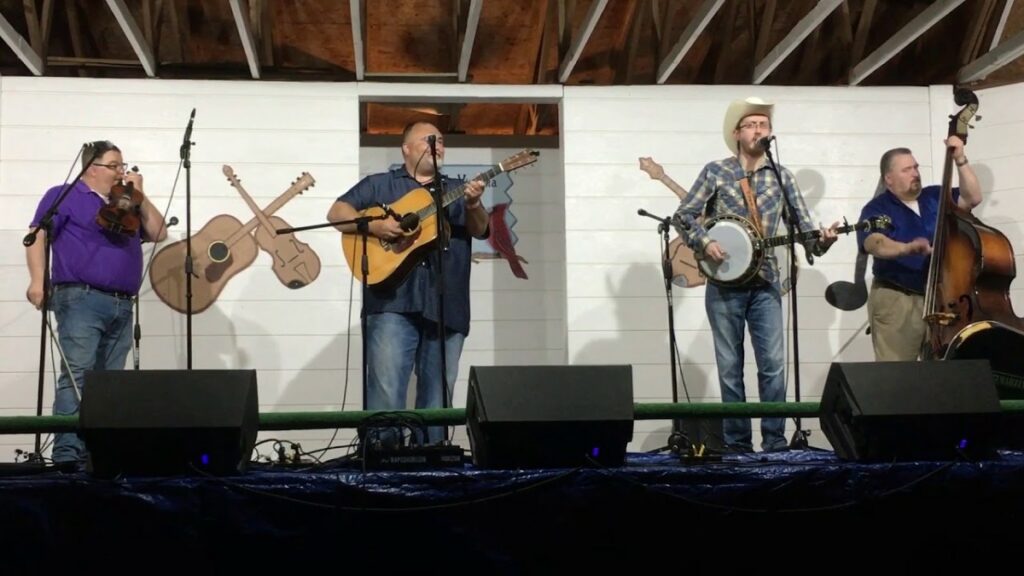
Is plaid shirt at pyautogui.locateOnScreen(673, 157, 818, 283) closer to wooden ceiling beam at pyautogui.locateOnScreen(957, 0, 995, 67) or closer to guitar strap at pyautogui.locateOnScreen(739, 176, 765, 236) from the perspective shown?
guitar strap at pyautogui.locateOnScreen(739, 176, 765, 236)

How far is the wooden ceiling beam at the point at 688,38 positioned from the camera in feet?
21.9

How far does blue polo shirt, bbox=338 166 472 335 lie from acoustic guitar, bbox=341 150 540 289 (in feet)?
0.11

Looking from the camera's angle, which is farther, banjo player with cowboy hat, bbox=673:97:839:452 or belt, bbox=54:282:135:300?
belt, bbox=54:282:135:300

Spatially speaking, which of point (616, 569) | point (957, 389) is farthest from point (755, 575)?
point (957, 389)

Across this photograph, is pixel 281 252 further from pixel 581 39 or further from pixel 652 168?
pixel 652 168

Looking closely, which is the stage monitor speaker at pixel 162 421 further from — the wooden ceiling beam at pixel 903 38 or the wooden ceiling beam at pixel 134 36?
the wooden ceiling beam at pixel 903 38

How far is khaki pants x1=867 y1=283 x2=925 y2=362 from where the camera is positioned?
6.33 meters

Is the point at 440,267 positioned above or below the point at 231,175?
below

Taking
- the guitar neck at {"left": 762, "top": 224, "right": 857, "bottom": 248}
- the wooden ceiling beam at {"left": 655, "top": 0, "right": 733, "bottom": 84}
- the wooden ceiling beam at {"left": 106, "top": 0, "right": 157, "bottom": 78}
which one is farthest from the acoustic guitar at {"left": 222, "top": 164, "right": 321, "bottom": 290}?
the guitar neck at {"left": 762, "top": 224, "right": 857, "bottom": 248}

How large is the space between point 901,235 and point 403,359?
9.74ft

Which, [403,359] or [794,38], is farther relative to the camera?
[794,38]

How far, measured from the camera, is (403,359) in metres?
5.43

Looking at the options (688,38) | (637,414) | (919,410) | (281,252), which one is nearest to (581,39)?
(688,38)

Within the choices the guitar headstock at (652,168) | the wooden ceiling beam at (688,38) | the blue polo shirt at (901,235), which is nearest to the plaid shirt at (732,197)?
the blue polo shirt at (901,235)
